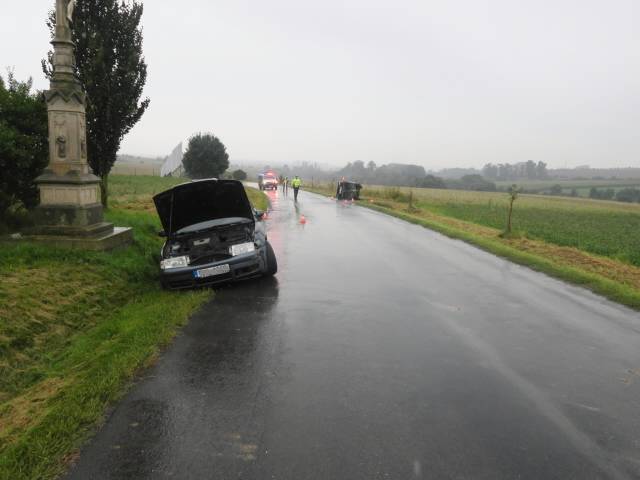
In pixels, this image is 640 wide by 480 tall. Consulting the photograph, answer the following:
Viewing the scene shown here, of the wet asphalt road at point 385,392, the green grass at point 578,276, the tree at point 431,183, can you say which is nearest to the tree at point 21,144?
the wet asphalt road at point 385,392

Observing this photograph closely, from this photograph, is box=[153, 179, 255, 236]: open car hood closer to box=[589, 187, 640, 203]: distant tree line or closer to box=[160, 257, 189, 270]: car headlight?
box=[160, 257, 189, 270]: car headlight

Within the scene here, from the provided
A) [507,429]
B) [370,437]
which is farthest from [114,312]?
[507,429]

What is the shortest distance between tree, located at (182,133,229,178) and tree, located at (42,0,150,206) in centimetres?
5260

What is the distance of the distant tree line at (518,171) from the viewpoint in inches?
6786

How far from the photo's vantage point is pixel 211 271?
755 cm

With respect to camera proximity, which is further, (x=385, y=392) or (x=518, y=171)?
(x=518, y=171)

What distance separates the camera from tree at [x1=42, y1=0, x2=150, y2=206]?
12.1 meters

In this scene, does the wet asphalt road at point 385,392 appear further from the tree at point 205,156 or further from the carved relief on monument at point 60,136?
the tree at point 205,156

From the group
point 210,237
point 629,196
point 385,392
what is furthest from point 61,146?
point 629,196

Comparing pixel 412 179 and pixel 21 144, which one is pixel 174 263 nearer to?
pixel 21 144

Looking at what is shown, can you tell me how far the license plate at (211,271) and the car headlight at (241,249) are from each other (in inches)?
12.6

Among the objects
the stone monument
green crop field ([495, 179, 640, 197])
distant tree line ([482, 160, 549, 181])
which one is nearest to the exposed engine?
the stone monument

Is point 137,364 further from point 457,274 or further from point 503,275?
point 503,275

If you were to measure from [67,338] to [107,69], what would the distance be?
893 cm
